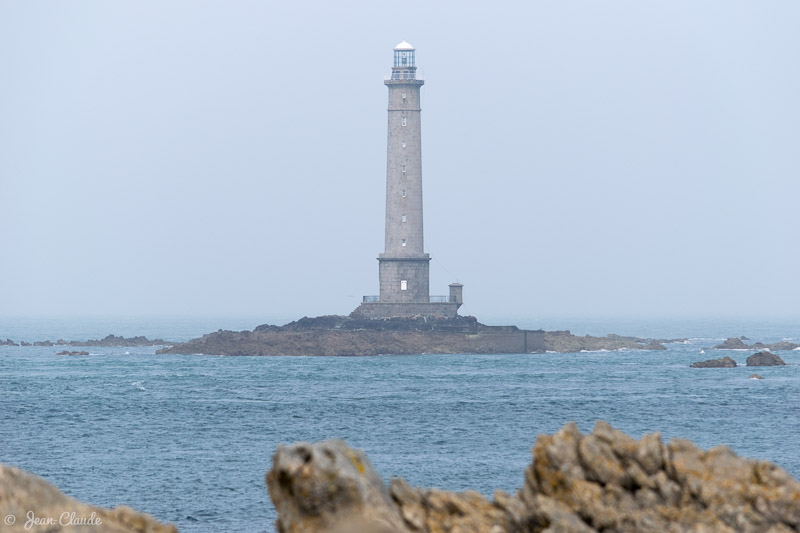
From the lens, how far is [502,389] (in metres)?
54.2

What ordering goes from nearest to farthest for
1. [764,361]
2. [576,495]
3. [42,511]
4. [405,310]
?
[42,511] → [576,495] → [764,361] → [405,310]

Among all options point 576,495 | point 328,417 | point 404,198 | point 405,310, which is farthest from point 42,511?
point 405,310

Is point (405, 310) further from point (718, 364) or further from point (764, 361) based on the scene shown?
point (764, 361)

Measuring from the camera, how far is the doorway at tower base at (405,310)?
268 ft

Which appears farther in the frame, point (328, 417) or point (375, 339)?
point (375, 339)

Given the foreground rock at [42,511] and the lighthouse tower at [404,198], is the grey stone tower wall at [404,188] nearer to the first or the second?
the lighthouse tower at [404,198]

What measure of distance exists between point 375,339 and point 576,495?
6956cm

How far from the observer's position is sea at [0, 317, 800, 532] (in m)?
27.8

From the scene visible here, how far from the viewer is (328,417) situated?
42.4 metres

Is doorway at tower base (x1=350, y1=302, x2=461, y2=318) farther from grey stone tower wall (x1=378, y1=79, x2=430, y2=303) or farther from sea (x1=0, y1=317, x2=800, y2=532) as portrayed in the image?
sea (x1=0, y1=317, x2=800, y2=532)

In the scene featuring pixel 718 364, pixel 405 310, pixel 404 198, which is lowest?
pixel 718 364

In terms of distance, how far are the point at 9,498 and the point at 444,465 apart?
20.7 m

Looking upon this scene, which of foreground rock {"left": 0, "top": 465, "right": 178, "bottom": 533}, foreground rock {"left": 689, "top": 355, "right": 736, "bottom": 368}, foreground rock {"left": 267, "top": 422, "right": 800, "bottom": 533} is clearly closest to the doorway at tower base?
foreground rock {"left": 689, "top": 355, "right": 736, "bottom": 368}

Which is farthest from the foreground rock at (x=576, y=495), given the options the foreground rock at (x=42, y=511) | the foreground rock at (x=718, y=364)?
the foreground rock at (x=718, y=364)
